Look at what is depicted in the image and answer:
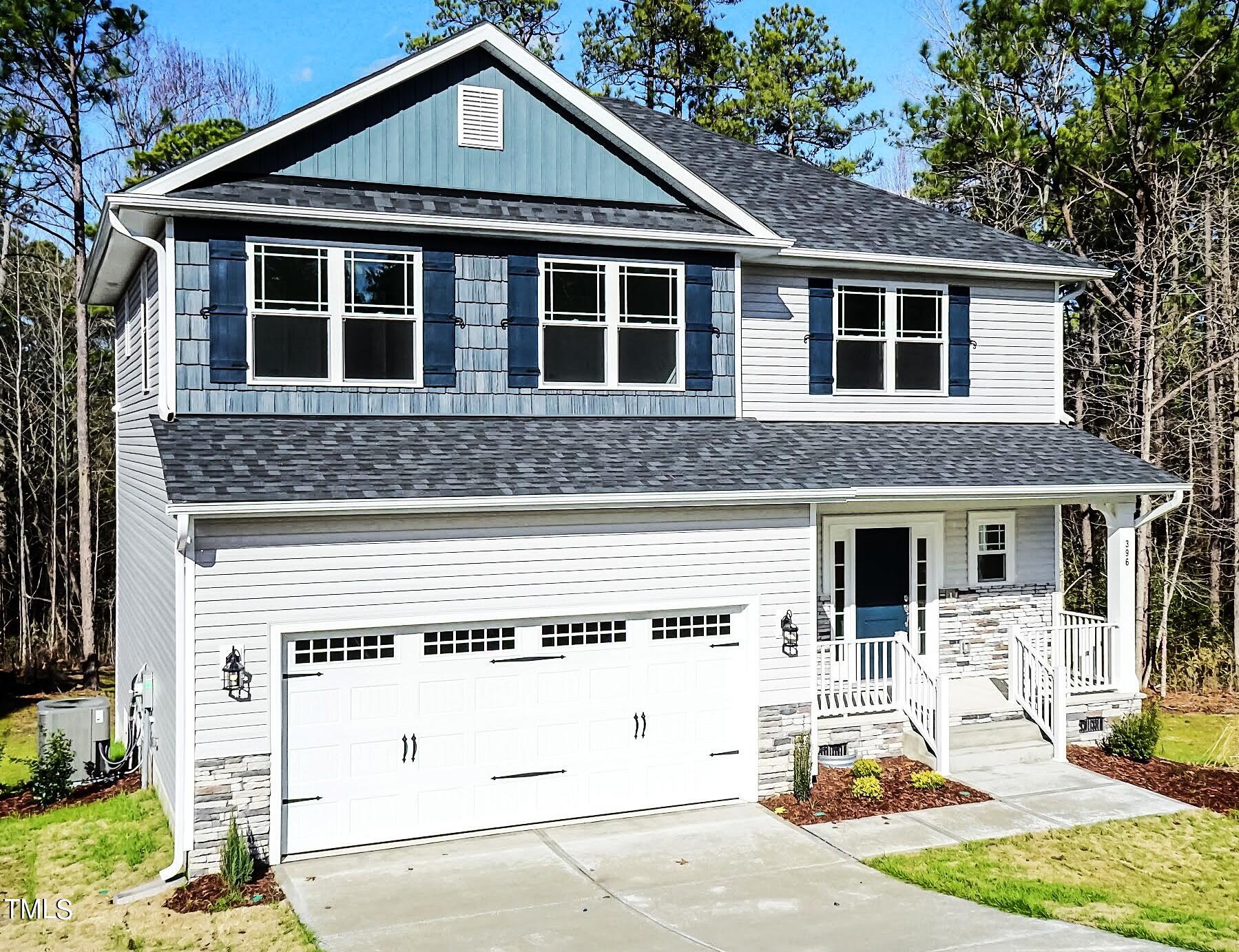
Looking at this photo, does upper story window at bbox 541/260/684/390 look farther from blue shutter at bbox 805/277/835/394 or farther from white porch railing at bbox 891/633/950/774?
white porch railing at bbox 891/633/950/774

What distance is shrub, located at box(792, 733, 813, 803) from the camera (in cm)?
1216

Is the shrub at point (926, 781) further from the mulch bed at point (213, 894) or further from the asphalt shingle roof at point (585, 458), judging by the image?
the mulch bed at point (213, 894)

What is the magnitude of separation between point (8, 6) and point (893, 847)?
2074 cm

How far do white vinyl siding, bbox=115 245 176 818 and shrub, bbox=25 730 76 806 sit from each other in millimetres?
1147

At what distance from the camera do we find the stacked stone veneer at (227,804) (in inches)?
395

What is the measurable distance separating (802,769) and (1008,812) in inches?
85.1

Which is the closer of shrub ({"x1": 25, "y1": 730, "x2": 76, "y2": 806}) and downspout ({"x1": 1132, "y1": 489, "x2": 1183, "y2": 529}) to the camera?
shrub ({"x1": 25, "y1": 730, "x2": 76, "y2": 806})

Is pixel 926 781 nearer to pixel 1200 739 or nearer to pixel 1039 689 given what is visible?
pixel 1039 689

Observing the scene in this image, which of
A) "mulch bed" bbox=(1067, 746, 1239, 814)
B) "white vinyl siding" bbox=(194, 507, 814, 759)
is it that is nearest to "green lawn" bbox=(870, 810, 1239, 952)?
"mulch bed" bbox=(1067, 746, 1239, 814)

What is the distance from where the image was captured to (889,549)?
1496 centimetres

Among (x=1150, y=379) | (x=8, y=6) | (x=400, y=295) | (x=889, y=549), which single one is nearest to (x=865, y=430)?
(x=889, y=549)

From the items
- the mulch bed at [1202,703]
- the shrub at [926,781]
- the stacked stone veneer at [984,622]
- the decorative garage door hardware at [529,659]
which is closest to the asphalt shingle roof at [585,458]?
the decorative garage door hardware at [529,659]

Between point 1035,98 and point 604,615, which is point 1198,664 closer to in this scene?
point 1035,98

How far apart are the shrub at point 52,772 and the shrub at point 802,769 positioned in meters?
8.13
